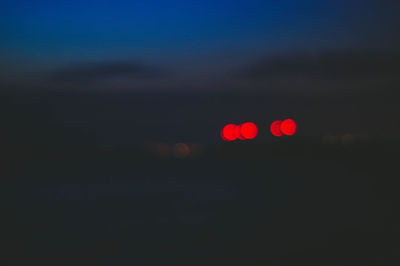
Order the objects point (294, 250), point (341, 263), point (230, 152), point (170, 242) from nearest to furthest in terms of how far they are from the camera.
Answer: point (341, 263), point (294, 250), point (170, 242), point (230, 152)

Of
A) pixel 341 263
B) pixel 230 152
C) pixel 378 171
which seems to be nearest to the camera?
pixel 341 263

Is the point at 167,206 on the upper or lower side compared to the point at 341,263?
upper

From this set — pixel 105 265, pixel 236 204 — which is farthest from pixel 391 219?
pixel 105 265

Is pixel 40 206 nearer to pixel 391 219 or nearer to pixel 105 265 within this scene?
pixel 105 265

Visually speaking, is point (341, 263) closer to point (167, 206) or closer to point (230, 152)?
point (167, 206)

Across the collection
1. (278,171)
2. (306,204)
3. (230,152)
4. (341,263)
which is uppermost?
(230,152)

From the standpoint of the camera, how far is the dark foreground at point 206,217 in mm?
6418

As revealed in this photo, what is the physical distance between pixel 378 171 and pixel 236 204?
21.0ft

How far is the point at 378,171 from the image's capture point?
13961 millimetres

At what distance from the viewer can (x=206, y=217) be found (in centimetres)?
872

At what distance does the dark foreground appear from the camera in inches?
253

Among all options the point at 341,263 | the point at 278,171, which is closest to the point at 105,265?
the point at 341,263

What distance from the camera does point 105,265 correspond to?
611 cm

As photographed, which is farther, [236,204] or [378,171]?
[378,171]
